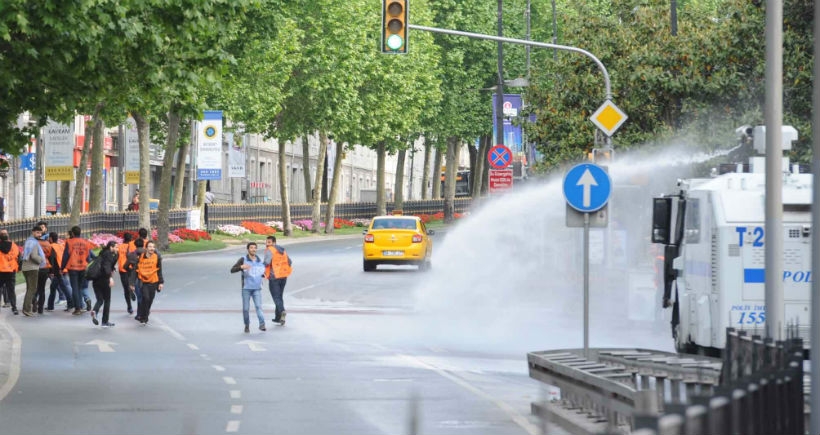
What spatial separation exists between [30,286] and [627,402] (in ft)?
72.2

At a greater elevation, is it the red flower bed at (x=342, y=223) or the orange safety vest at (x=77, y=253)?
the orange safety vest at (x=77, y=253)

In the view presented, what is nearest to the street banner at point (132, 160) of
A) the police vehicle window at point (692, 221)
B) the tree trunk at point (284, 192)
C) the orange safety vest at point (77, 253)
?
the tree trunk at point (284, 192)

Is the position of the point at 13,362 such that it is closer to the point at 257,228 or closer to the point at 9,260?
the point at 9,260

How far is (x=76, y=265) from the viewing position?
3397cm

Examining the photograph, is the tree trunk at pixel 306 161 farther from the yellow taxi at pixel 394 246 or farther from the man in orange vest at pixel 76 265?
the man in orange vest at pixel 76 265

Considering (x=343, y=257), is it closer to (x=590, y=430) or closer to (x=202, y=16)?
(x=202, y=16)

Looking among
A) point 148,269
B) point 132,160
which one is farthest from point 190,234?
point 148,269

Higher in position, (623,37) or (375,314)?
(623,37)

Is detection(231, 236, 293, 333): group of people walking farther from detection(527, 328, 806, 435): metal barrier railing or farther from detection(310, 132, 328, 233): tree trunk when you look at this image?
detection(310, 132, 328, 233): tree trunk

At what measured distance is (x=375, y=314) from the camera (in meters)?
34.4

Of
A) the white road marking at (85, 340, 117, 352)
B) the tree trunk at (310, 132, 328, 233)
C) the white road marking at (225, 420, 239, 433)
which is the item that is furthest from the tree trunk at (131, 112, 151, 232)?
the white road marking at (225, 420, 239, 433)

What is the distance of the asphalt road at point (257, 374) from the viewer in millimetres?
16422

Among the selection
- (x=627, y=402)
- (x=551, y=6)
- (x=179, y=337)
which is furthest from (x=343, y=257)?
(x=627, y=402)

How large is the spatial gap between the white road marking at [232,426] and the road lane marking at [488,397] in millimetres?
2588
